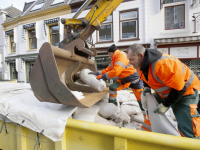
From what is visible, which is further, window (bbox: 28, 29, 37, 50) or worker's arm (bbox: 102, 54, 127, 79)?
window (bbox: 28, 29, 37, 50)

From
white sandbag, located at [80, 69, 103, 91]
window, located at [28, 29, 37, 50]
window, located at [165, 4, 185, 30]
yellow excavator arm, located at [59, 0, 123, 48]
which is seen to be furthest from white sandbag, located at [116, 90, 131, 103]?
window, located at [28, 29, 37, 50]

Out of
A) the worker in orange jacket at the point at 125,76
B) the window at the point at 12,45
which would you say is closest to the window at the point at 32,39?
the window at the point at 12,45

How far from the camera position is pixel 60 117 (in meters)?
1.30

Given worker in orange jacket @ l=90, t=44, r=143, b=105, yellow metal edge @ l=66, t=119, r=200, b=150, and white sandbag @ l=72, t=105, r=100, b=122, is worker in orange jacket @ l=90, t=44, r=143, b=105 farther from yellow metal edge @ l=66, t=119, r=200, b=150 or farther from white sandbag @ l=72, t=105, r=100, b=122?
yellow metal edge @ l=66, t=119, r=200, b=150

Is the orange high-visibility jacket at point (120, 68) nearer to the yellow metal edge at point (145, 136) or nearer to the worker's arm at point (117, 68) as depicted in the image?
the worker's arm at point (117, 68)

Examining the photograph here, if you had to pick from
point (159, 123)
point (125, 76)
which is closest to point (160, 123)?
point (159, 123)

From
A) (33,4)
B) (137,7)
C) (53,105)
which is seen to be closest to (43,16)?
(33,4)

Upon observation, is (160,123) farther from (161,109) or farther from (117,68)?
(117,68)

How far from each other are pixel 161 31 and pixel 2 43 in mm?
13243

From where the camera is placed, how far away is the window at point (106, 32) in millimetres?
7668

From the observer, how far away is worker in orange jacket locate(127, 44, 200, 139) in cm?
130

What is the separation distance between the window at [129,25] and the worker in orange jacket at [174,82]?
20.3 ft

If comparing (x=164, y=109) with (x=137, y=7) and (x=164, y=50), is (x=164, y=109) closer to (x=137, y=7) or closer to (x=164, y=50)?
(x=164, y=50)

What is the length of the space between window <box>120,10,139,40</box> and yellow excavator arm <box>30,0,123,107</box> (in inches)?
201
